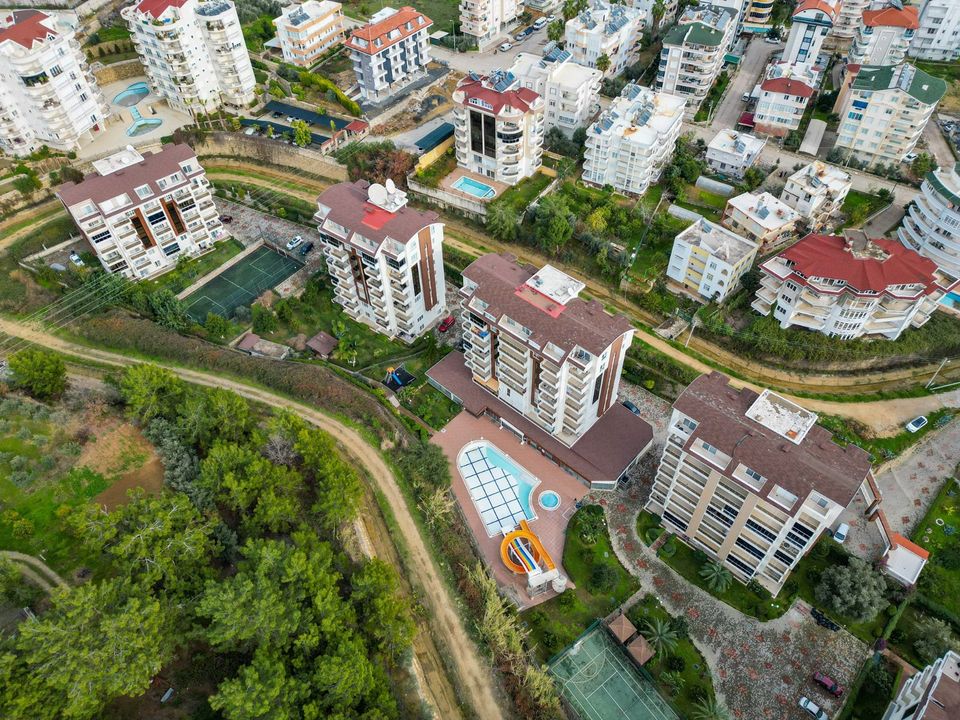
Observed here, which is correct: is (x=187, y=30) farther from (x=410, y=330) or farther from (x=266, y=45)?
(x=410, y=330)

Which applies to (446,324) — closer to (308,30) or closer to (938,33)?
(308,30)

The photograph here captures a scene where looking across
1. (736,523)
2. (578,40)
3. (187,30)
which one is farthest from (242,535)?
(578,40)

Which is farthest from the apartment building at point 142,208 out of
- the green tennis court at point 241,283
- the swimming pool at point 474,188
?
the swimming pool at point 474,188

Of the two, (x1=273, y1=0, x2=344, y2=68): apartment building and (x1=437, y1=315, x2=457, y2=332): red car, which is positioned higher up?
(x1=273, y1=0, x2=344, y2=68): apartment building

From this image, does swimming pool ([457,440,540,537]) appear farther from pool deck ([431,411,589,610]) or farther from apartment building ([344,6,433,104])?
apartment building ([344,6,433,104])

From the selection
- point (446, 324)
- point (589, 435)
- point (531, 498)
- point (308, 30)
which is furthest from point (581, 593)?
point (308, 30)

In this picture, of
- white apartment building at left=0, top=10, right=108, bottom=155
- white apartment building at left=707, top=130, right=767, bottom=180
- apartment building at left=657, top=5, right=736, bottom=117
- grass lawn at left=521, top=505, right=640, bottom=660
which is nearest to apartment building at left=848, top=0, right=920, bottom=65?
apartment building at left=657, top=5, right=736, bottom=117

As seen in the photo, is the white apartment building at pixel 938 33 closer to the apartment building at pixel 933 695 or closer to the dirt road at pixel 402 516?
the apartment building at pixel 933 695
